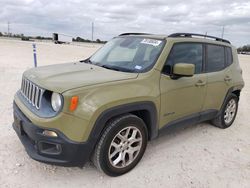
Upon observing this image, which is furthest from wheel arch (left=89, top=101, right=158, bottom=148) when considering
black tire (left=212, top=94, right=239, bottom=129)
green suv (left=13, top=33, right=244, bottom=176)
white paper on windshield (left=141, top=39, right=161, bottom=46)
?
black tire (left=212, top=94, right=239, bottom=129)

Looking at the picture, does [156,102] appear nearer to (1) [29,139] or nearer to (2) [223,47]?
(1) [29,139]

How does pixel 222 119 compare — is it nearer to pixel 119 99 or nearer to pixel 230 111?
pixel 230 111

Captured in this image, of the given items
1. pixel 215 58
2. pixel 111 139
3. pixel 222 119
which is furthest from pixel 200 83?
pixel 111 139

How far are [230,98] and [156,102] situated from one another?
2.38m

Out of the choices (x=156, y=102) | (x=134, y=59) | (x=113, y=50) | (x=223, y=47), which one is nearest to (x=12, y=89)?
(x=113, y=50)

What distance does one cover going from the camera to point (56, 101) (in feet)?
9.05

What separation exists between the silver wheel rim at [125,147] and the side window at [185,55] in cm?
102

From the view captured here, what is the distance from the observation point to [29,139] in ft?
10.1

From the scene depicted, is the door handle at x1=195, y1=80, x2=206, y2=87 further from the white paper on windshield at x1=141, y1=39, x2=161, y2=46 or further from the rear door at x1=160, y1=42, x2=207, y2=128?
the white paper on windshield at x1=141, y1=39, x2=161, y2=46

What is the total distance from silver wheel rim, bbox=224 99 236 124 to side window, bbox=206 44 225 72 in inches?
34.7

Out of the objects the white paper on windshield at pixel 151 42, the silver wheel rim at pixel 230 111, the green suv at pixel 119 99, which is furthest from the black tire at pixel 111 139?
the silver wheel rim at pixel 230 111

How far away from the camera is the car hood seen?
9.25 feet

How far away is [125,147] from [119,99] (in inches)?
27.6

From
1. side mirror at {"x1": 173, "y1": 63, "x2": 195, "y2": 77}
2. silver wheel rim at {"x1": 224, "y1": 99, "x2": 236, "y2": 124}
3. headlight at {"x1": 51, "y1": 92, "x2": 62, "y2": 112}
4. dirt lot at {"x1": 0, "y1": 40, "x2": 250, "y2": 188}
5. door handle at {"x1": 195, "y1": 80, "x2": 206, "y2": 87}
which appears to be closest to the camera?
headlight at {"x1": 51, "y1": 92, "x2": 62, "y2": 112}
